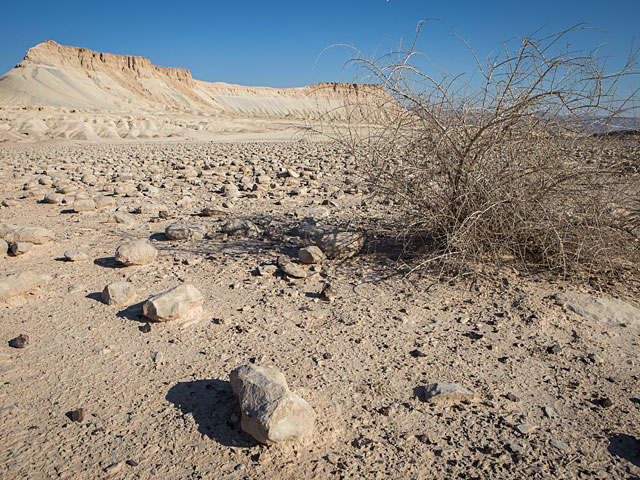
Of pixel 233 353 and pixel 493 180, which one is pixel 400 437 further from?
pixel 493 180

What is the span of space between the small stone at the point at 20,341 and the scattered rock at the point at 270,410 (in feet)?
4.15

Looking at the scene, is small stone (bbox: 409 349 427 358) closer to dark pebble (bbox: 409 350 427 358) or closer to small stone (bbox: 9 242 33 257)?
dark pebble (bbox: 409 350 427 358)

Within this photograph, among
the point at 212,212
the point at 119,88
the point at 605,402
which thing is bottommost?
the point at 605,402

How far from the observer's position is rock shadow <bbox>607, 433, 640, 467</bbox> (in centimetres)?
143

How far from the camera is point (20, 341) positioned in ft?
6.90

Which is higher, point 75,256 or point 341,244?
point 341,244

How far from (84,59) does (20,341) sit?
64893 millimetres

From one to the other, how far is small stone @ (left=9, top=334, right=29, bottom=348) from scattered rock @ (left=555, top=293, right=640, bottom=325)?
290 cm

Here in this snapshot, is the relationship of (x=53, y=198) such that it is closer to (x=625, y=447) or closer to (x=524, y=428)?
(x=524, y=428)

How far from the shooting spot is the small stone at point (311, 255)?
122 inches

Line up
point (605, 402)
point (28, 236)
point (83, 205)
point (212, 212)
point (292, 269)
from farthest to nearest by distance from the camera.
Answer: point (83, 205), point (212, 212), point (28, 236), point (292, 269), point (605, 402)

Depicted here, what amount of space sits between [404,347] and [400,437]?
1.99ft

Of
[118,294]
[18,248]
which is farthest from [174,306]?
[18,248]

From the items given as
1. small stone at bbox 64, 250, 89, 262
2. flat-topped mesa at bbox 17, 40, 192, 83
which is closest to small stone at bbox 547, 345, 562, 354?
small stone at bbox 64, 250, 89, 262
